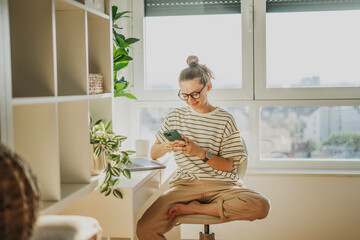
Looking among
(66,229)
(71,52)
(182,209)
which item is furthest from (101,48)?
(66,229)

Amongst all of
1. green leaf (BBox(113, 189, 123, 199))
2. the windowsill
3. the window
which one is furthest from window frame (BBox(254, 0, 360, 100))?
green leaf (BBox(113, 189, 123, 199))

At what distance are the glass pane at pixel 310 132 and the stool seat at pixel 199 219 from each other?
1.19 meters

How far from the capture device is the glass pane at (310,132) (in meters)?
3.38

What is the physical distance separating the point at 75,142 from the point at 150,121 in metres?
1.61

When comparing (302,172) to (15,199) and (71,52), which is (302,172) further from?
(15,199)

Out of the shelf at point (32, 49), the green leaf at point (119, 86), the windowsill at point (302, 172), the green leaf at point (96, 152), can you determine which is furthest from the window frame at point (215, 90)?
the shelf at point (32, 49)

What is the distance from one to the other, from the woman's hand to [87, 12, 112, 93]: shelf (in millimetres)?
476

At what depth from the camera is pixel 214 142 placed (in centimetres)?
262

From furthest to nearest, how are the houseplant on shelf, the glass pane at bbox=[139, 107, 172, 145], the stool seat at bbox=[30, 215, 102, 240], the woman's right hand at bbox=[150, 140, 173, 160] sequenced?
the glass pane at bbox=[139, 107, 172, 145] < the woman's right hand at bbox=[150, 140, 173, 160] < the houseplant on shelf < the stool seat at bbox=[30, 215, 102, 240]

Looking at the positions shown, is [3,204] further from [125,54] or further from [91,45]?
[125,54]

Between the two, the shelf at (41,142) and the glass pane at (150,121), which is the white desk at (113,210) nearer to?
the shelf at (41,142)

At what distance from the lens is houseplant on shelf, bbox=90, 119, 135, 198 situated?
210 cm

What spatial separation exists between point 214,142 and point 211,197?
30 cm

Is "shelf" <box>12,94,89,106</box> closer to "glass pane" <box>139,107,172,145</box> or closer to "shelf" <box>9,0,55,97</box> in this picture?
"shelf" <box>9,0,55,97</box>
